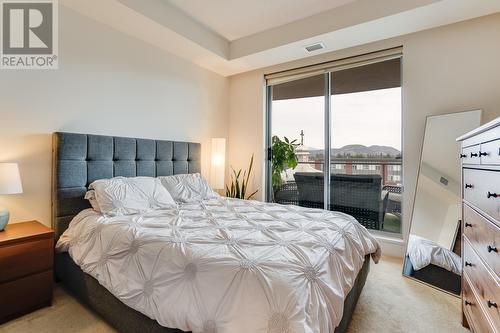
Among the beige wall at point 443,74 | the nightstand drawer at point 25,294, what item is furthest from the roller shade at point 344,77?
the nightstand drawer at point 25,294

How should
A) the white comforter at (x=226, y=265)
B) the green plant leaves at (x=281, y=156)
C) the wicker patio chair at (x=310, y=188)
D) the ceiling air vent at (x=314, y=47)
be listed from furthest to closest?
the green plant leaves at (x=281, y=156)
the wicker patio chair at (x=310, y=188)
the ceiling air vent at (x=314, y=47)
the white comforter at (x=226, y=265)

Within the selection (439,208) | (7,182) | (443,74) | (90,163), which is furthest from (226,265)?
(443,74)

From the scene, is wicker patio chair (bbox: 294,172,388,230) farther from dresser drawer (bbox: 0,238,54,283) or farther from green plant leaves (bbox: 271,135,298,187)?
dresser drawer (bbox: 0,238,54,283)

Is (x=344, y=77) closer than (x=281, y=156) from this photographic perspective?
Yes

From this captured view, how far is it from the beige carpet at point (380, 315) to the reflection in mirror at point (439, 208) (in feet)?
0.67

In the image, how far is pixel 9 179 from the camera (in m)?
1.84

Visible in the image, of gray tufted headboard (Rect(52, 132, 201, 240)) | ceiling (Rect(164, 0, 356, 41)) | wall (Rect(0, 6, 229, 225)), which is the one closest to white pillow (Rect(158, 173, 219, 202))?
gray tufted headboard (Rect(52, 132, 201, 240))

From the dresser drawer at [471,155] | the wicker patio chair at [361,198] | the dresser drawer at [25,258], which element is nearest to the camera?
the dresser drawer at [471,155]

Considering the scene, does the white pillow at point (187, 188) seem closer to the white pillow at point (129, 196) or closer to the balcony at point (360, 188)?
the white pillow at point (129, 196)

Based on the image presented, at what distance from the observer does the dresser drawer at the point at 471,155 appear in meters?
1.42

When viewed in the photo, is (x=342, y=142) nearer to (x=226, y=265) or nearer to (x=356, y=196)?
(x=356, y=196)

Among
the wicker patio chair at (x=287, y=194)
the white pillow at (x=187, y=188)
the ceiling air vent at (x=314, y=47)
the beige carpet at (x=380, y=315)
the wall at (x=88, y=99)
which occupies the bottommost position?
the beige carpet at (x=380, y=315)

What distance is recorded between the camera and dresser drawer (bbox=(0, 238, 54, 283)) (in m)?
1.68

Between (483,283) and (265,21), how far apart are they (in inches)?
123
